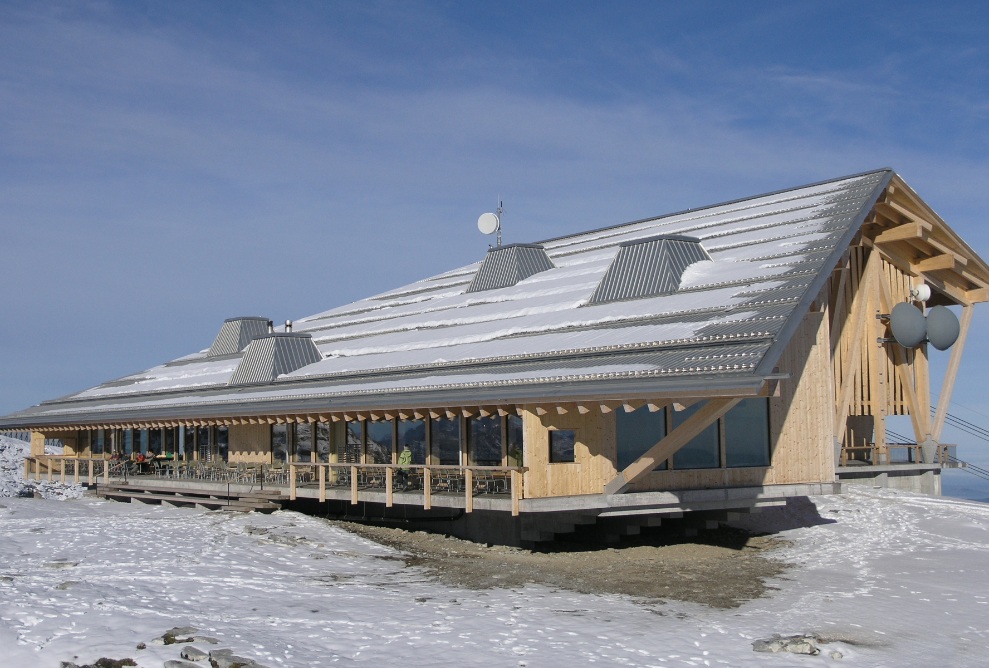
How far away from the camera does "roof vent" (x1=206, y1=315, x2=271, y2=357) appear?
38219 mm

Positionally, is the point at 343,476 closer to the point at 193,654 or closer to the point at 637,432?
the point at 637,432

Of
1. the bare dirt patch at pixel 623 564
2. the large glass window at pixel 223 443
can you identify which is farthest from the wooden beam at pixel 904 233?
the large glass window at pixel 223 443

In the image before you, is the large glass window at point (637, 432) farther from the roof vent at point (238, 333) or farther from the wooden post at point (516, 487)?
the roof vent at point (238, 333)

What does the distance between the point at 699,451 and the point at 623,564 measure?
107 inches

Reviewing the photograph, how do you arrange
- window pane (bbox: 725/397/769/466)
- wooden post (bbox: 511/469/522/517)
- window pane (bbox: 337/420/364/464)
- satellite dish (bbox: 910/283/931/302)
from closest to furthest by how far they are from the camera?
wooden post (bbox: 511/469/522/517) → window pane (bbox: 725/397/769/466) → window pane (bbox: 337/420/364/464) → satellite dish (bbox: 910/283/931/302)

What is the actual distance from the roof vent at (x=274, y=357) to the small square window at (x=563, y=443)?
13248mm

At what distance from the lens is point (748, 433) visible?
21.6 m

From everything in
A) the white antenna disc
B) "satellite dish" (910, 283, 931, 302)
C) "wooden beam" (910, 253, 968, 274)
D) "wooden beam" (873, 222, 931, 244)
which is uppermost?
the white antenna disc

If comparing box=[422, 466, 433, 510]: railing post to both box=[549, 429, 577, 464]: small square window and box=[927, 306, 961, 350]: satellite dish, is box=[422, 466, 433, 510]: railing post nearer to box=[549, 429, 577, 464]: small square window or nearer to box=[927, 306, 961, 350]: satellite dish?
box=[549, 429, 577, 464]: small square window

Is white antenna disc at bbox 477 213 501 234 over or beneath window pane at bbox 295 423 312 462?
over

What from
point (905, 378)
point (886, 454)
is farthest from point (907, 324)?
A: point (886, 454)

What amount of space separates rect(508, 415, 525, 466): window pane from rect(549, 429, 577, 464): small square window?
1.17 m

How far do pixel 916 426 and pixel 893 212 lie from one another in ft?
24.9

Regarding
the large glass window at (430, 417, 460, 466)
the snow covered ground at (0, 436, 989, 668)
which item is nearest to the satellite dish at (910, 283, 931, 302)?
the snow covered ground at (0, 436, 989, 668)
